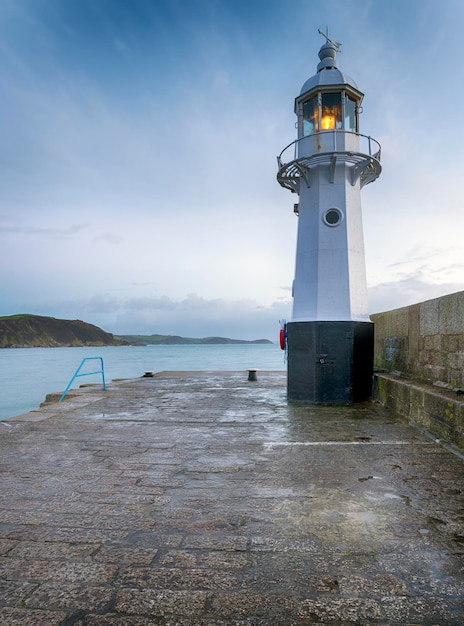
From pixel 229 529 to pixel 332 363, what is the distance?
5.72 meters

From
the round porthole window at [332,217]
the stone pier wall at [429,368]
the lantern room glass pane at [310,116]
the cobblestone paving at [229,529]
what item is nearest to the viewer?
the cobblestone paving at [229,529]

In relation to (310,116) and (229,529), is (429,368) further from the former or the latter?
(310,116)

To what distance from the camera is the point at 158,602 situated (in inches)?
75.3

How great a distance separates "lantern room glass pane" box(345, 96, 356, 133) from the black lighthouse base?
4282mm

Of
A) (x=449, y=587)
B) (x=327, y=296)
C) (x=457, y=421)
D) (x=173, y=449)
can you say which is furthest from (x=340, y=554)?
(x=327, y=296)

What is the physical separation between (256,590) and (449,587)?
96 cm

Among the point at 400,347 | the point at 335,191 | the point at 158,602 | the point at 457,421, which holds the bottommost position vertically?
the point at 158,602

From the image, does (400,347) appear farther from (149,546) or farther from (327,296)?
(149,546)

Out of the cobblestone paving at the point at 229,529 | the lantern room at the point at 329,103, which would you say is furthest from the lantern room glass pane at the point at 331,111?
the cobblestone paving at the point at 229,529

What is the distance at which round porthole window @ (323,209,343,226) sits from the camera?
334 inches

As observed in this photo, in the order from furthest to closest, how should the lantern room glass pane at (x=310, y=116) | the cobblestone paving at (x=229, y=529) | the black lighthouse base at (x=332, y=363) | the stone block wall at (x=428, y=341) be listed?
1. the lantern room glass pane at (x=310, y=116)
2. the black lighthouse base at (x=332, y=363)
3. the stone block wall at (x=428, y=341)
4. the cobblestone paving at (x=229, y=529)

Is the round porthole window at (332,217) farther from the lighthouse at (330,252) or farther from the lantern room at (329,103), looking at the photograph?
the lantern room at (329,103)

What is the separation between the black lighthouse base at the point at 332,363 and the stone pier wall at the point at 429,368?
471mm

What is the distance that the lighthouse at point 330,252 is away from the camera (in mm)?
8047
